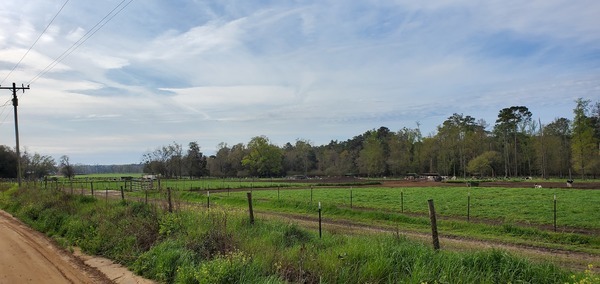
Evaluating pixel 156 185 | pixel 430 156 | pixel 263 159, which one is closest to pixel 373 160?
pixel 430 156

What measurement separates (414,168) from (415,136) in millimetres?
13825

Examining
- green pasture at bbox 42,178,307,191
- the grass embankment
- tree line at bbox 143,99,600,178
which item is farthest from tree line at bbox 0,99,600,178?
the grass embankment

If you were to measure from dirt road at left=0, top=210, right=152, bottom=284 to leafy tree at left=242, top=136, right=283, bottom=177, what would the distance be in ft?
402

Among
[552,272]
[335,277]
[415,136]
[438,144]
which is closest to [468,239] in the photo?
[552,272]

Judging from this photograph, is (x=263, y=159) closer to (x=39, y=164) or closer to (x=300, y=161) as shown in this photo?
(x=300, y=161)

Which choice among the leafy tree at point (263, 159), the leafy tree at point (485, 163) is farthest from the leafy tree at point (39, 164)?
the leafy tree at point (485, 163)

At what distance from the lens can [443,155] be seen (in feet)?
361

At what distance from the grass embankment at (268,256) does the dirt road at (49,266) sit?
1.53 ft

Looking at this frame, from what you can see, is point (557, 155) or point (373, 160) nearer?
point (557, 155)

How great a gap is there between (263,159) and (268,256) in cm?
12973

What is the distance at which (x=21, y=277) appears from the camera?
406 inches

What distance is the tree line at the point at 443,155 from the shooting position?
90688 millimetres

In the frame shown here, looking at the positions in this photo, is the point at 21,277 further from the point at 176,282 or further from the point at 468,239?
the point at 468,239

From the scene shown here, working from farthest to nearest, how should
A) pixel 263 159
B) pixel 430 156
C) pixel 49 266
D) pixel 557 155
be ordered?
pixel 263 159 → pixel 430 156 → pixel 557 155 → pixel 49 266
